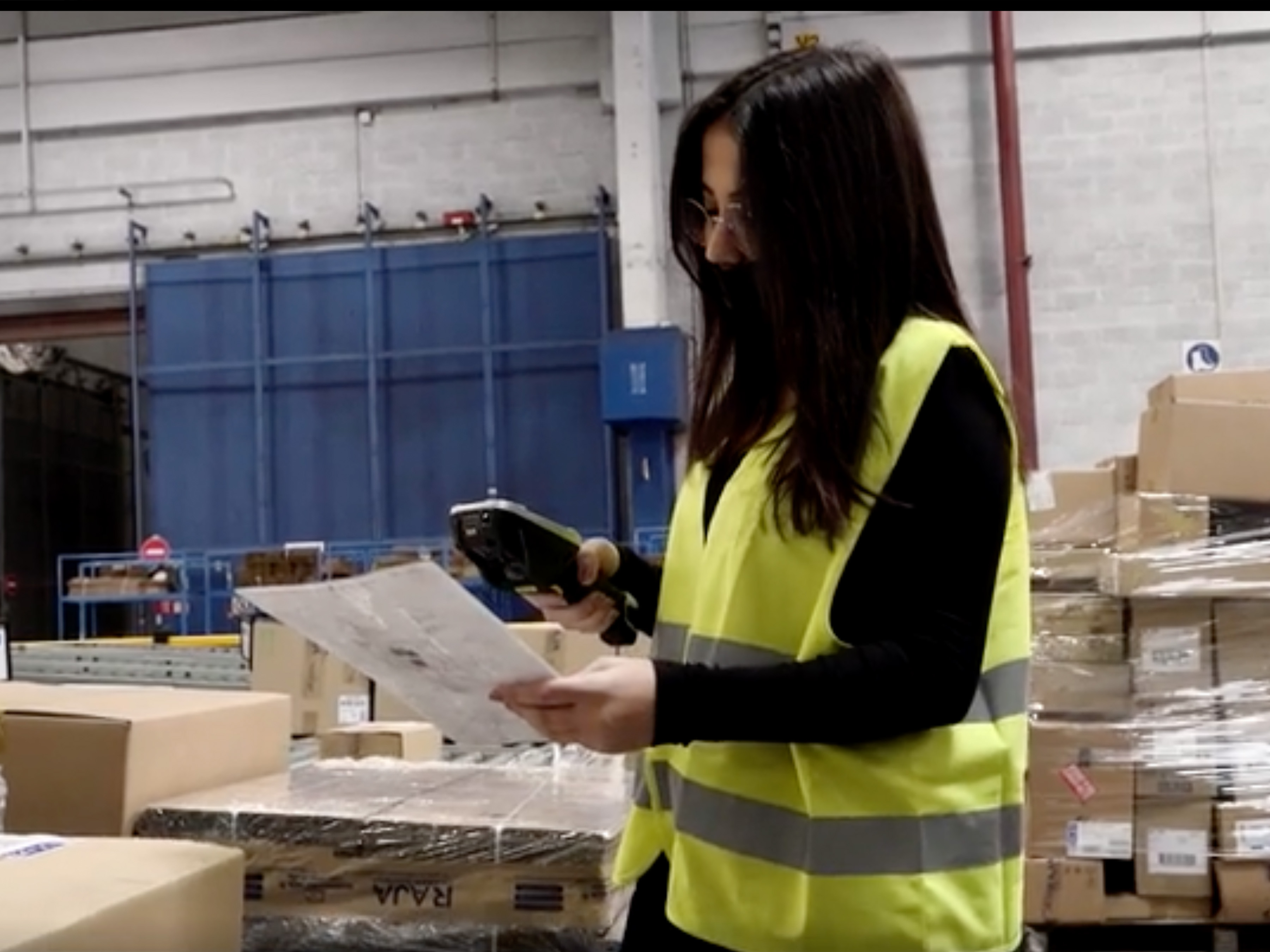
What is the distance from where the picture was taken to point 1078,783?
125 inches

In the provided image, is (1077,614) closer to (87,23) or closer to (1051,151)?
(1051,151)

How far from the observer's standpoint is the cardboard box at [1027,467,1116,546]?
129 inches

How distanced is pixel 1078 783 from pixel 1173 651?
0.38m

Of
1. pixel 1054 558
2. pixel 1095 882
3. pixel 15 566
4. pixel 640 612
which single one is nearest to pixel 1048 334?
pixel 1054 558

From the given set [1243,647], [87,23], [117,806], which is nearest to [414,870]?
[117,806]

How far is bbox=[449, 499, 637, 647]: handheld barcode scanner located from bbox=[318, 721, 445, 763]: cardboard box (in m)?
1.55

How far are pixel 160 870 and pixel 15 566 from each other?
763 centimetres

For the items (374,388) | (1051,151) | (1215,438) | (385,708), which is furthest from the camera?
(374,388)

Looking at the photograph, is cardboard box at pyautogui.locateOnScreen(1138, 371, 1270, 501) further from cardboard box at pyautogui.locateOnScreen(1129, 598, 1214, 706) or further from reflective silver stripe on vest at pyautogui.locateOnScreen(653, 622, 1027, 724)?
reflective silver stripe on vest at pyautogui.locateOnScreen(653, 622, 1027, 724)

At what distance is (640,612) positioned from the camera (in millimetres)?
1268

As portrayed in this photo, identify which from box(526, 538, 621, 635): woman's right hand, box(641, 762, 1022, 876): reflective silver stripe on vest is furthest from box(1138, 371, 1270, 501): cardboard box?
box(641, 762, 1022, 876): reflective silver stripe on vest

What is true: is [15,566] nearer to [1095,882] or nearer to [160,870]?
[1095,882]

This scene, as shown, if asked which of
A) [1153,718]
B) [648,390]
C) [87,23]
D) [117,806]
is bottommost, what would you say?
[1153,718]

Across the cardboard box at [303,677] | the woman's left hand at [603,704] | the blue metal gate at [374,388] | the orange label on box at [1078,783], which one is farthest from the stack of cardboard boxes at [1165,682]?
the blue metal gate at [374,388]
